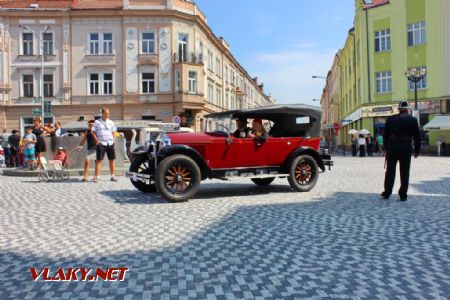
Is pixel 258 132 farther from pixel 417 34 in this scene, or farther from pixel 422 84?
pixel 417 34

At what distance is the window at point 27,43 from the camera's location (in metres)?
37.1

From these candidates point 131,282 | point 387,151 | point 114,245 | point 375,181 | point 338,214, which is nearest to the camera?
point 131,282

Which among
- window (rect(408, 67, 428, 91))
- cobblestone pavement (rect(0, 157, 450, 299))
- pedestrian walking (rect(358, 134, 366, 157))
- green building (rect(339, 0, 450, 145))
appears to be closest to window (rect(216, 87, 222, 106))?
green building (rect(339, 0, 450, 145))

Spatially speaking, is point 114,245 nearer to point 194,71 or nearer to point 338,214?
point 338,214

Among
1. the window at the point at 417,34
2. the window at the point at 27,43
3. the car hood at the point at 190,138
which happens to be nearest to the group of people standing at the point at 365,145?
the window at the point at 417,34

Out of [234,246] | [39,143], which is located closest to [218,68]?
[39,143]

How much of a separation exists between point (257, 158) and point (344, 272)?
5177mm

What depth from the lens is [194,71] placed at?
1500 inches

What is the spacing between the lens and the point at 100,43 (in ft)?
122

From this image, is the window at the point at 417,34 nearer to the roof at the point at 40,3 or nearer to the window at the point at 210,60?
the window at the point at 210,60

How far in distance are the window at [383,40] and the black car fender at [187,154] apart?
101 ft

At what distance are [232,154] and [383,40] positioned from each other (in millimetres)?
30792

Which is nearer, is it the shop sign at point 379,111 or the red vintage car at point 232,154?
the red vintage car at point 232,154

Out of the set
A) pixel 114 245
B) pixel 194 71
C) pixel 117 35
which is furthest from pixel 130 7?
pixel 114 245
